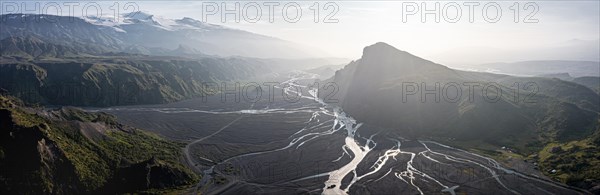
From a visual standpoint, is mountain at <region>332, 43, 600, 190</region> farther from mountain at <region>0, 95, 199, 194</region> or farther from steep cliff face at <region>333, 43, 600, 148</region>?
mountain at <region>0, 95, 199, 194</region>

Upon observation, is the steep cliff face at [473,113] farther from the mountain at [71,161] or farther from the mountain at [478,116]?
the mountain at [71,161]

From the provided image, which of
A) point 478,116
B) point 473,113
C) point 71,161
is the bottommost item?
point 71,161

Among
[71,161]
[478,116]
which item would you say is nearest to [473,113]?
[478,116]

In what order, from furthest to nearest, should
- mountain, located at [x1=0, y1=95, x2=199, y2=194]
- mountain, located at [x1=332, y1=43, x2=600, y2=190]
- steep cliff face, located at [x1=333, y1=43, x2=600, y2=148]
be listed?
steep cliff face, located at [x1=333, y1=43, x2=600, y2=148] → mountain, located at [x1=332, y1=43, x2=600, y2=190] → mountain, located at [x1=0, y1=95, x2=199, y2=194]

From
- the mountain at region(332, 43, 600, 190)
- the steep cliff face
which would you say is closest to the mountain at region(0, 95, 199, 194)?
the mountain at region(332, 43, 600, 190)

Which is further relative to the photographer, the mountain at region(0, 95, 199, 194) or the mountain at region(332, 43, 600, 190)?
the mountain at region(332, 43, 600, 190)

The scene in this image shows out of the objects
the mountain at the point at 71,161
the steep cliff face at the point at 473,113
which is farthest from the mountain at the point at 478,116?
the mountain at the point at 71,161

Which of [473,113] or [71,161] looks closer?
[71,161]

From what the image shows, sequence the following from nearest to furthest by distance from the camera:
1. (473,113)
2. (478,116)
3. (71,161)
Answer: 1. (71,161)
2. (478,116)
3. (473,113)

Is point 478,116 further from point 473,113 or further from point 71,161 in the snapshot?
point 71,161
